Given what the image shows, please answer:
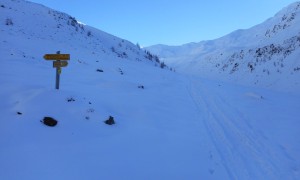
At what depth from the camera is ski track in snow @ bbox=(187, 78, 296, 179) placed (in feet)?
27.3

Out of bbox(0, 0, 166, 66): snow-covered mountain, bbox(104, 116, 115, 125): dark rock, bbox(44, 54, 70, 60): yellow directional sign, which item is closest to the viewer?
bbox(104, 116, 115, 125): dark rock

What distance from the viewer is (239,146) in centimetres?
1019

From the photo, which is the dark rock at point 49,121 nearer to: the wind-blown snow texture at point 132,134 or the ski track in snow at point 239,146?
the wind-blown snow texture at point 132,134

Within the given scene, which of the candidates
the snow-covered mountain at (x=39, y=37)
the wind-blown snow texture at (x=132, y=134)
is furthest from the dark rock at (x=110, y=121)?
the snow-covered mountain at (x=39, y=37)

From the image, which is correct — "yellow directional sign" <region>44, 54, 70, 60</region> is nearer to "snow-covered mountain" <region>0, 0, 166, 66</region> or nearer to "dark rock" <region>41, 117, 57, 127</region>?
"dark rock" <region>41, 117, 57, 127</region>

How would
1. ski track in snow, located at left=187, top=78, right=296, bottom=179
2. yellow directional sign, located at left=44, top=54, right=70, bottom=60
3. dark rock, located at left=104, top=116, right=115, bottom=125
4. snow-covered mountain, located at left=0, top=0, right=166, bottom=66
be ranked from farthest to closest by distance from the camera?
1. snow-covered mountain, located at left=0, top=0, right=166, bottom=66
2. yellow directional sign, located at left=44, top=54, right=70, bottom=60
3. dark rock, located at left=104, top=116, right=115, bottom=125
4. ski track in snow, located at left=187, top=78, right=296, bottom=179

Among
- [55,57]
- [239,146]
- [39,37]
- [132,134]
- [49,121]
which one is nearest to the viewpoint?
[49,121]

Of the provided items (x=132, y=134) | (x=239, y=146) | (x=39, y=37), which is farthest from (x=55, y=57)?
(x=39, y=37)

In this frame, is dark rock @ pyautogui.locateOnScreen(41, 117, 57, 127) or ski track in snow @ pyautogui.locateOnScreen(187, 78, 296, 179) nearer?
ski track in snow @ pyautogui.locateOnScreen(187, 78, 296, 179)

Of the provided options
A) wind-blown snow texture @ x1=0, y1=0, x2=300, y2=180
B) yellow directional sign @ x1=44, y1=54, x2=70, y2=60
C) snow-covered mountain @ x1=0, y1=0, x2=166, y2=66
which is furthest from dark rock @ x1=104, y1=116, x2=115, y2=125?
snow-covered mountain @ x1=0, y1=0, x2=166, y2=66

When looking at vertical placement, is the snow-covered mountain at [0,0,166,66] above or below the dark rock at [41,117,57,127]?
above

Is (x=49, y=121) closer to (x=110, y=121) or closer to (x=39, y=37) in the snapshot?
(x=110, y=121)

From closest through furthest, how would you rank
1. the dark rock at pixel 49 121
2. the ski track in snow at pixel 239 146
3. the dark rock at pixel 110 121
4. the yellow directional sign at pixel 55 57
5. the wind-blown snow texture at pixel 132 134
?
1. the wind-blown snow texture at pixel 132 134
2. the ski track in snow at pixel 239 146
3. the dark rock at pixel 49 121
4. the dark rock at pixel 110 121
5. the yellow directional sign at pixel 55 57

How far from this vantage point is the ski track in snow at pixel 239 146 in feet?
27.3
